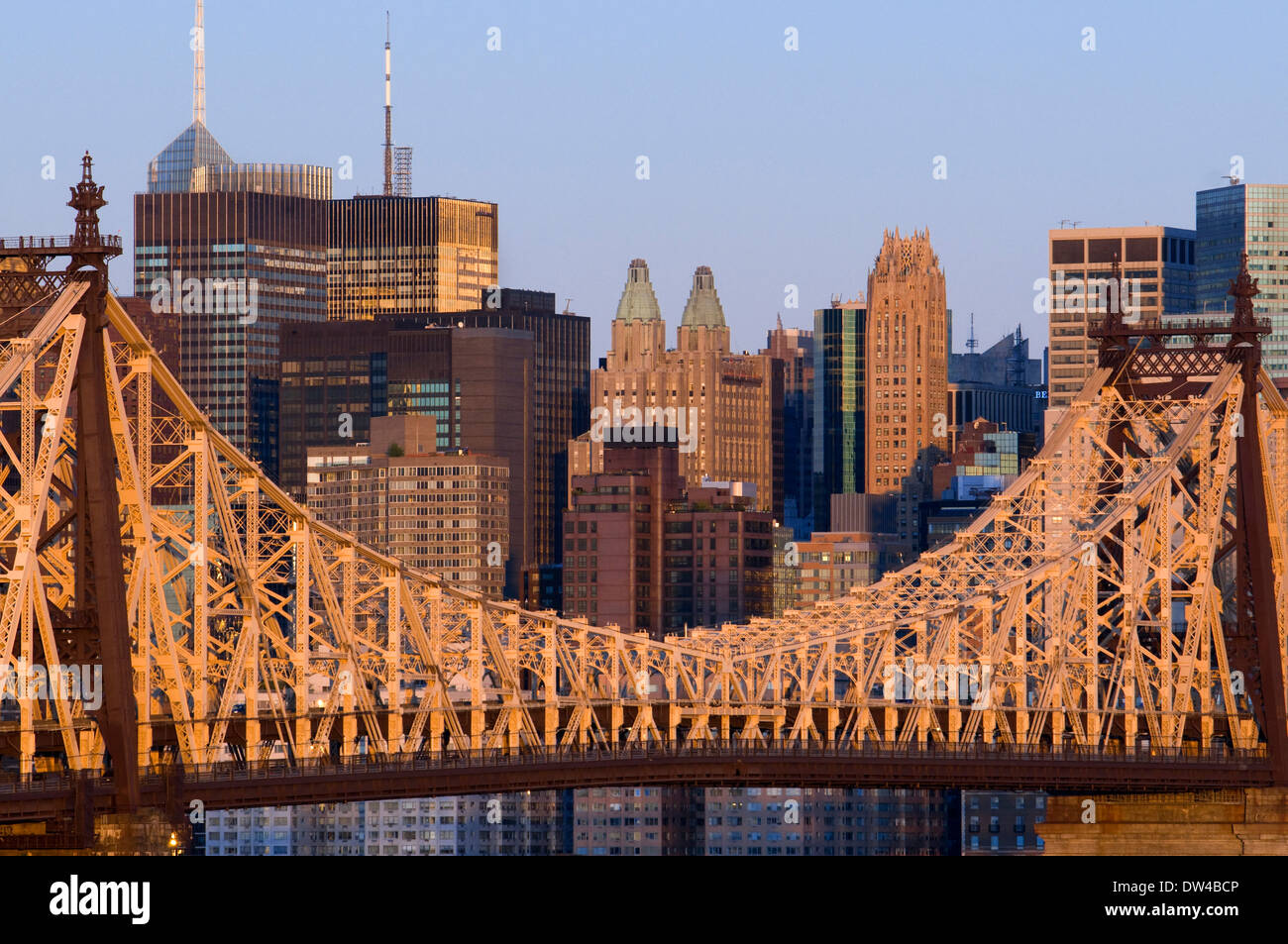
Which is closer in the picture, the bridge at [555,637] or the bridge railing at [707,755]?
the bridge at [555,637]

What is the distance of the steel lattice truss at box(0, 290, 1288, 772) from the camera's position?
11106 centimetres

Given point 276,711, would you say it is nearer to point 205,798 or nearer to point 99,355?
point 205,798

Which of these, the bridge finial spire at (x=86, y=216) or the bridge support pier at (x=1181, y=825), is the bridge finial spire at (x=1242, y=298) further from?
the bridge finial spire at (x=86, y=216)

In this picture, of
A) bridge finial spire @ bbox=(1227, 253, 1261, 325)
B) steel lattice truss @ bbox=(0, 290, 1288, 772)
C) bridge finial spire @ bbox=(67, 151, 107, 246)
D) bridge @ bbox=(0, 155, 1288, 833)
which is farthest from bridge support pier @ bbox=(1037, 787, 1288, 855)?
bridge finial spire @ bbox=(67, 151, 107, 246)

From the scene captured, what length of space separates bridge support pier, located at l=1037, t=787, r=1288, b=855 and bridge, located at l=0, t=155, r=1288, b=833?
164 cm

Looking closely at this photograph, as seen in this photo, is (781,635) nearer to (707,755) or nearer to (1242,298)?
(707,755)

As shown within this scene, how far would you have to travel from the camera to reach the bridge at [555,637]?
324 ft

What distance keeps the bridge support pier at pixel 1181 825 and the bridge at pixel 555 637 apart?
1644mm

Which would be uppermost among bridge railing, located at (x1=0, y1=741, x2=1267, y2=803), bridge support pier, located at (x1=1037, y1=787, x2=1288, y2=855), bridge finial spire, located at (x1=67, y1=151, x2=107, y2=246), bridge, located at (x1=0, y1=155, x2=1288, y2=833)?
bridge finial spire, located at (x1=67, y1=151, x2=107, y2=246)

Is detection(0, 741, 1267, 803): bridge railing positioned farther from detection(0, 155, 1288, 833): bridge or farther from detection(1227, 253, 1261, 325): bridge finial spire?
detection(1227, 253, 1261, 325): bridge finial spire

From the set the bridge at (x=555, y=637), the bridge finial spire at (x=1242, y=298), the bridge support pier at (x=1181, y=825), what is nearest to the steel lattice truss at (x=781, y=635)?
the bridge at (x=555, y=637)

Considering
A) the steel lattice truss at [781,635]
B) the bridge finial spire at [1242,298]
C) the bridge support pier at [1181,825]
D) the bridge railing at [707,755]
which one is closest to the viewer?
the steel lattice truss at [781,635]

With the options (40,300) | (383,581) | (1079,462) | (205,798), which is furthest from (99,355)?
(1079,462)
